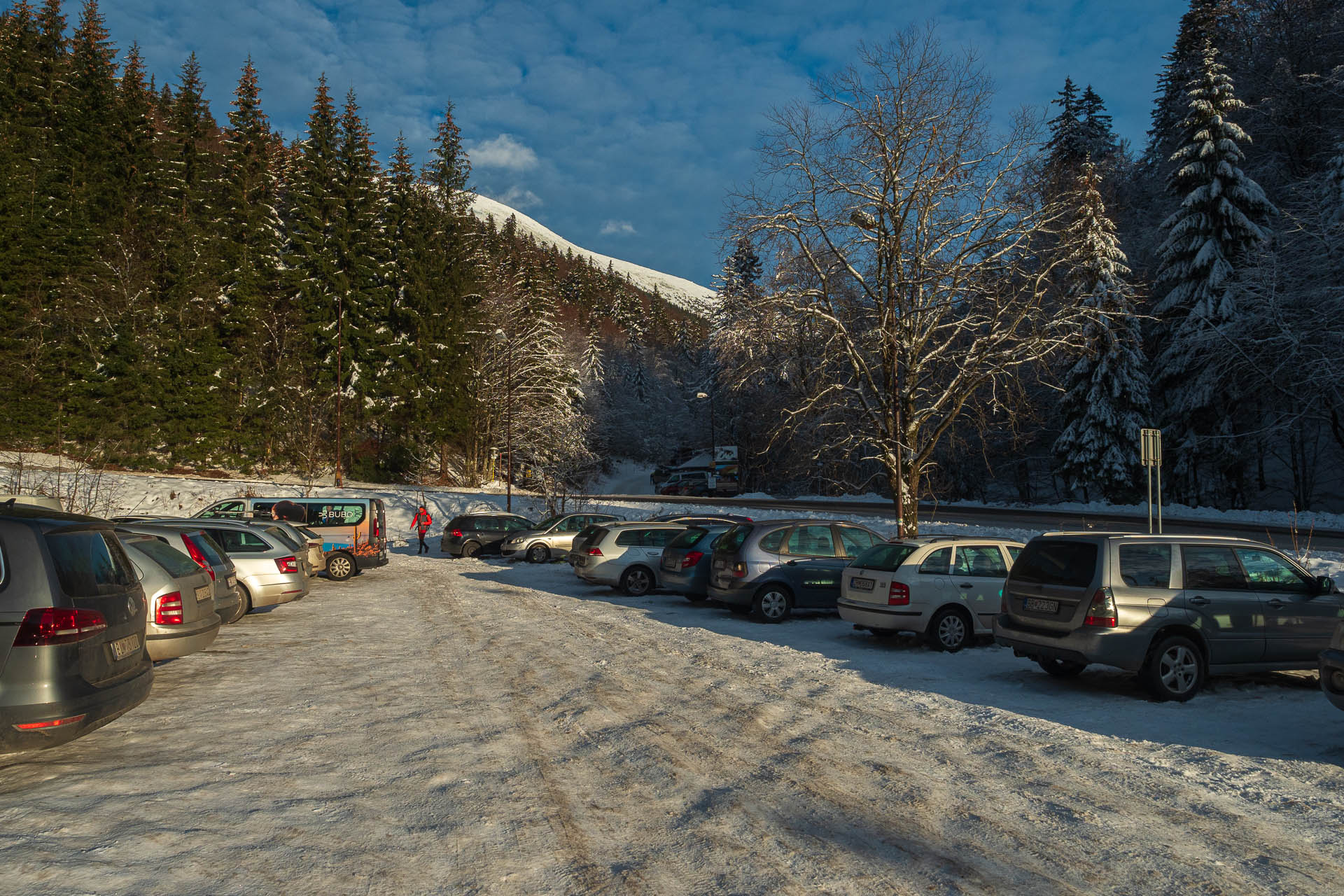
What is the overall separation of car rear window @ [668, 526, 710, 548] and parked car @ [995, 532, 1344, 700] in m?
7.56

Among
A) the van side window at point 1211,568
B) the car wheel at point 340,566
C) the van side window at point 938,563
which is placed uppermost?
the van side window at point 1211,568

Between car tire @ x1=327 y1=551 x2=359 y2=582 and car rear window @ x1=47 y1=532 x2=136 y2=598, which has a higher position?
car rear window @ x1=47 y1=532 x2=136 y2=598

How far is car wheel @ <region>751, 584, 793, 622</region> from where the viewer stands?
1320 centimetres

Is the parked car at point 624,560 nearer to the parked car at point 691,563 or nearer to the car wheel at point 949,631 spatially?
the parked car at point 691,563

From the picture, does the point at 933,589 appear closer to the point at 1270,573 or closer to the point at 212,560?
the point at 1270,573

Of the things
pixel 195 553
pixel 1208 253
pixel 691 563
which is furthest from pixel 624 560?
pixel 1208 253

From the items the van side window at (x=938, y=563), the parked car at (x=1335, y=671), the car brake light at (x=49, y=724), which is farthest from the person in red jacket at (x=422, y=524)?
the parked car at (x=1335, y=671)

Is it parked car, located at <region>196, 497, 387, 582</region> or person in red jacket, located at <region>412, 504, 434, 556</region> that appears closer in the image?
parked car, located at <region>196, 497, 387, 582</region>

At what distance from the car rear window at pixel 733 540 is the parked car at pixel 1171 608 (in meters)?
5.45

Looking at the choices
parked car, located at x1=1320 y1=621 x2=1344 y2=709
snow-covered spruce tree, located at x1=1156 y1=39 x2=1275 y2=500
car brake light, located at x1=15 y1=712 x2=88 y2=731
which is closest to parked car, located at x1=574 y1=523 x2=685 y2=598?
parked car, located at x1=1320 y1=621 x2=1344 y2=709

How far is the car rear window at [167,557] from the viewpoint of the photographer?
338 inches

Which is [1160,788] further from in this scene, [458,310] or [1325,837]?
[458,310]

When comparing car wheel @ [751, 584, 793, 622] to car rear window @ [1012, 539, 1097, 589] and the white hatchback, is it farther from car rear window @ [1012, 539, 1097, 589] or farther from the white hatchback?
car rear window @ [1012, 539, 1097, 589]

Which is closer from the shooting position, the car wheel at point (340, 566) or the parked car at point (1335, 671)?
the parked car at point (1335, 671)
